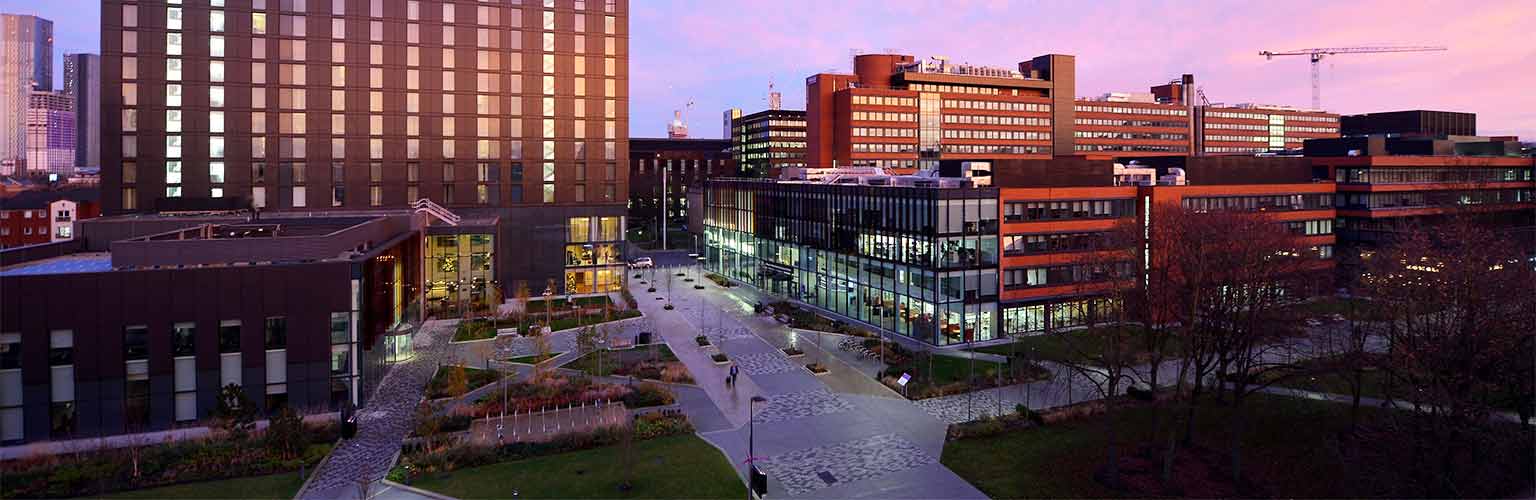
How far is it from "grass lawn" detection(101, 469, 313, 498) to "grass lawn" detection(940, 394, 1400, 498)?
27022 mm

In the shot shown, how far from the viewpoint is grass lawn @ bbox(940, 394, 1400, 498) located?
111ft

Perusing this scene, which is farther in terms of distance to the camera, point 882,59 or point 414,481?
point 882,59

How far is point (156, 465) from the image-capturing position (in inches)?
1320

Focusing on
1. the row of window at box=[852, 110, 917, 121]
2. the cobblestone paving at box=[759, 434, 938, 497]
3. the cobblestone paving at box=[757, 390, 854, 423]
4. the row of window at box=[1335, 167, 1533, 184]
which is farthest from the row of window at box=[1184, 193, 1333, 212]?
the row of window at box=[852, 110, 917, 121]

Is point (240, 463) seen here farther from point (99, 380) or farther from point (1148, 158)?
point (1148, 158)

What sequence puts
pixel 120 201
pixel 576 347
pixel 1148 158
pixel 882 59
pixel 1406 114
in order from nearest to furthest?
pixel 576 347, pixel 120 201, pixel 1148 158, pixel 1406 114, pixel 882 59

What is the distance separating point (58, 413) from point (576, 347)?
2854 centimetres

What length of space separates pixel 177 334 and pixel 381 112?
50.0 m

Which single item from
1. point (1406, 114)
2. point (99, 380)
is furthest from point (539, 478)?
point (1406, 114)

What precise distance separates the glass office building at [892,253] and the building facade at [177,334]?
37592 millimetres

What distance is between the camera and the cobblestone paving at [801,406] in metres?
43.2

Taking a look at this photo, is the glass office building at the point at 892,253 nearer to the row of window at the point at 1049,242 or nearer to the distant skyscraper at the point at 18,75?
the row of window at the point at 1049,242

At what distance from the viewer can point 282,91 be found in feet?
267

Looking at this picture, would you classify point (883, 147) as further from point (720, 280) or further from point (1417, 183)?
point (1417, 183)
